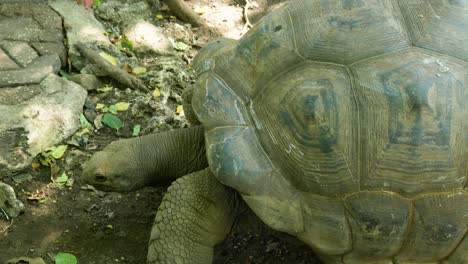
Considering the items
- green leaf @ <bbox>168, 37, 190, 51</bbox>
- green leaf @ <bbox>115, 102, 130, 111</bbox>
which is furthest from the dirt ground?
green leaf @ <bbox>168, 37, 190, 51</bbox>

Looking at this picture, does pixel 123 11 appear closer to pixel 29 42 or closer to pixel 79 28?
pixel 79 28

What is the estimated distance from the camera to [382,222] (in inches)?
115

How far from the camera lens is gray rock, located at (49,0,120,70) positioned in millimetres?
5028

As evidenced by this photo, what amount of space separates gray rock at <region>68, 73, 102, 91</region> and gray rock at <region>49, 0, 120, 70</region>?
0.56 ft

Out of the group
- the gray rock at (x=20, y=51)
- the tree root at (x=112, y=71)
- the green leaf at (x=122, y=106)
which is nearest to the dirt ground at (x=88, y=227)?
the green leaf at (x=122, y=106)

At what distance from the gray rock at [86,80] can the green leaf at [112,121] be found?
0.33m

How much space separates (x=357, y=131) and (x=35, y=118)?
242 cm

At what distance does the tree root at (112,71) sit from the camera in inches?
193

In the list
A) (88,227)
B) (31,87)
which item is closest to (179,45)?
(31,87)

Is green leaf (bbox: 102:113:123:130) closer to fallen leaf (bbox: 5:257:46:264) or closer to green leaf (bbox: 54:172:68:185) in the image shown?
green leaf (bbox: 54:172:68:185)

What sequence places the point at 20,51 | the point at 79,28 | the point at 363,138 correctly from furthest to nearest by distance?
1. the point at 79,28
2. the point at 20,51
3. the point at 363,138

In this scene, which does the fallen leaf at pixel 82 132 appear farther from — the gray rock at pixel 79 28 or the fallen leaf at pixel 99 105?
the gray rock at pixel 79 28

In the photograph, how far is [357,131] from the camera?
9.67 ft

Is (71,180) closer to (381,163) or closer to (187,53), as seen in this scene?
(187,53)
